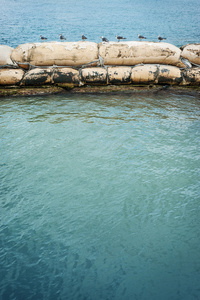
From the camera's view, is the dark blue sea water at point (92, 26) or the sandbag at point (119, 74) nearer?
the sandbag at point (119, 74)

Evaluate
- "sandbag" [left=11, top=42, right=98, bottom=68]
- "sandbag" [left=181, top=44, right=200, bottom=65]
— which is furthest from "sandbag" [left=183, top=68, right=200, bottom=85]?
"sandbag" [left=11, top=42, right=98, bottom=68]

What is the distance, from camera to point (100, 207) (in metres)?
2.83

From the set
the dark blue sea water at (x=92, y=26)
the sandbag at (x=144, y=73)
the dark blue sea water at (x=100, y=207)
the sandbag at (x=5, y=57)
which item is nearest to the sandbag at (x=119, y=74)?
the sandbag at (x=144, y=73)

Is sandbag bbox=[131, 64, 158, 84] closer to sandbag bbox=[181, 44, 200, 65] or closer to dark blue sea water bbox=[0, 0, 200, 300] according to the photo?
sandbag bbox=[181, 44, 200, 65]

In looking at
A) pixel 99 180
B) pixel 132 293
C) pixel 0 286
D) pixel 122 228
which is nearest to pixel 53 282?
pixel 0 286

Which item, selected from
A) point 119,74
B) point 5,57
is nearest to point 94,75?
point 119,74

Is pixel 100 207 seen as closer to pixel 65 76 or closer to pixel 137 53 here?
pixel 65 76

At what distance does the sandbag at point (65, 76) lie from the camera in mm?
6523

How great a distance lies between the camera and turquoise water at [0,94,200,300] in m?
2.06

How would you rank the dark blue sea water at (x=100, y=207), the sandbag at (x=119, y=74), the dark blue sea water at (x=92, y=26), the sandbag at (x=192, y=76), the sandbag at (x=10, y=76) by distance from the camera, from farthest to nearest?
the dark blue sea water at (x=92, y=26), the sandbag at (x=192, y=76), the sandbag at (x=119, y=74), the sandbag at (x=10, y=76), the dark blue sea water at (x=100, y=207)

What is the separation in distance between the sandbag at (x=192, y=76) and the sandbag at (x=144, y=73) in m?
0.85

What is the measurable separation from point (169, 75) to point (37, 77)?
11.7 ft

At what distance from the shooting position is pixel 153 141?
421 centimetres

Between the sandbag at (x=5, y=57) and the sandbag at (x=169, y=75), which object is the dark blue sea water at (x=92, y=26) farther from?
the sandbag at (x=169, y=75)
